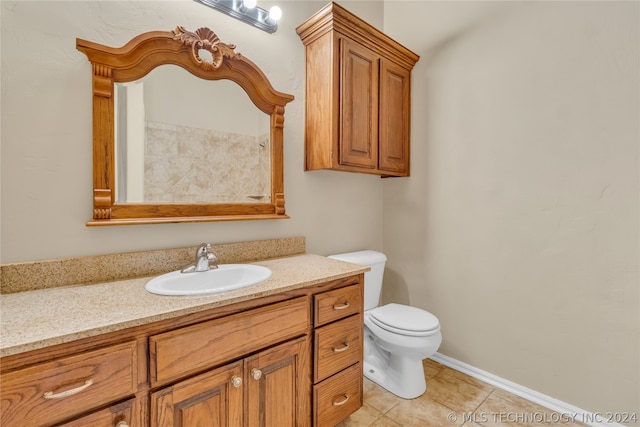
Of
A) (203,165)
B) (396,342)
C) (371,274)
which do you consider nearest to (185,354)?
(203,165)

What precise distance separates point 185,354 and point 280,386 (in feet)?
1.40

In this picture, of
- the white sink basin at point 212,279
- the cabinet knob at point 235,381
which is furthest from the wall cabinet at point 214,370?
the white sink basin at point 212,279

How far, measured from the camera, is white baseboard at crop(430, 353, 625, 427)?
4.86ft

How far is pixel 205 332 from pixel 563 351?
1864 millimetres

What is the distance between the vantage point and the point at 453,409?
1606 mm

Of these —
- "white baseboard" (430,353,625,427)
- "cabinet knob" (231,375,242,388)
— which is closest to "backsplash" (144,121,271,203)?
"cabinet knob" (231,375,242,388)

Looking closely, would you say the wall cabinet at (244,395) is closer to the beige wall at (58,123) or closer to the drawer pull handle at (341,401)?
the drawer pull handle at (341,401)

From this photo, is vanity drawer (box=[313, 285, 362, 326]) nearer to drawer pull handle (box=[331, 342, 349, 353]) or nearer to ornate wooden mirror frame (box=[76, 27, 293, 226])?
drawer pull handle (box=[331, 342, 349, 353])

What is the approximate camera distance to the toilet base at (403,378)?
5.60 feet

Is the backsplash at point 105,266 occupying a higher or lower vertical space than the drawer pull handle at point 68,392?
higher

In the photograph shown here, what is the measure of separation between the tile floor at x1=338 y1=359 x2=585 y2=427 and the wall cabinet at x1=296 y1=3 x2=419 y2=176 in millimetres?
1385

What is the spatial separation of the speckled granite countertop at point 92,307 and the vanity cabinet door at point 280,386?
0.26m

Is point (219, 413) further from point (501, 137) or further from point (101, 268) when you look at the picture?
point (501, 137)

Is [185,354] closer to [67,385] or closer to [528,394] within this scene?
[67,385]
